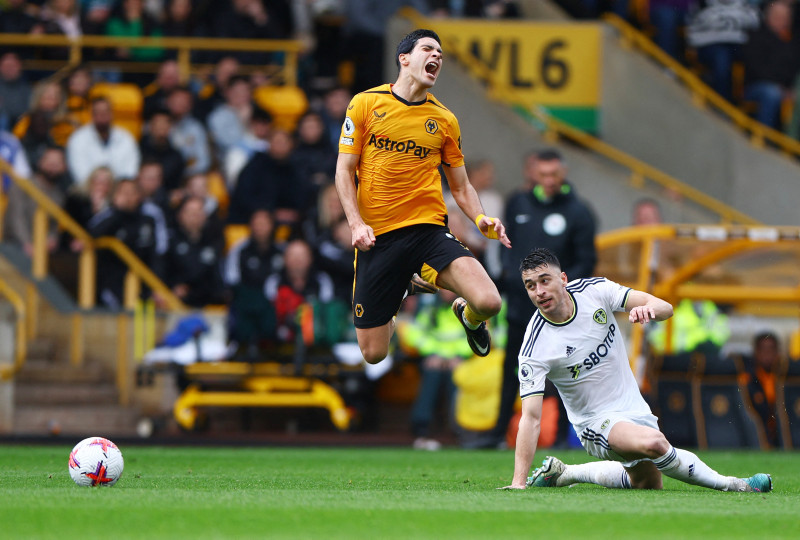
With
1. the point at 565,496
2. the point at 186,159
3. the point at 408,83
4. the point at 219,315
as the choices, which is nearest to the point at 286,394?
the point at 219,315

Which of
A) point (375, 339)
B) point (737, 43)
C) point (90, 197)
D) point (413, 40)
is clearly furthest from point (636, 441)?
point (737, 43)

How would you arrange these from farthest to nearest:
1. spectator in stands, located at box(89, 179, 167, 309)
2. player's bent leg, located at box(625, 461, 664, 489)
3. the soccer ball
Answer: spectator in stands, located at box(89, 179, 167, 309)
player's bent leg, located at box(625, 461, 664, 489)
the soccer ball

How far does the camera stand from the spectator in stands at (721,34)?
20.9m

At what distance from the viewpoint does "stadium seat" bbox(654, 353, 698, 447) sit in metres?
13.9

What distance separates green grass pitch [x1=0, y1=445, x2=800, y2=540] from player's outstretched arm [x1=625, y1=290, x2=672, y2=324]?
93 centimetres

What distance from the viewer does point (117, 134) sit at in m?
17.0

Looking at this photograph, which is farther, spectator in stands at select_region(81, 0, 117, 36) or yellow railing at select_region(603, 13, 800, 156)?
yellow railing at select_region(603, 13, 800, 156)

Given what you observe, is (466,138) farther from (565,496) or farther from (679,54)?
(565,496)

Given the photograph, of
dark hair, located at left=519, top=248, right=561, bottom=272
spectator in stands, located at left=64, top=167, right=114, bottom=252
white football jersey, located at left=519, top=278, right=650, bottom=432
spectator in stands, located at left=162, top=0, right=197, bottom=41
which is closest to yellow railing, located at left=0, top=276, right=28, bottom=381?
spectator in stands, located at left=64, top=167, right=114, bottom=252

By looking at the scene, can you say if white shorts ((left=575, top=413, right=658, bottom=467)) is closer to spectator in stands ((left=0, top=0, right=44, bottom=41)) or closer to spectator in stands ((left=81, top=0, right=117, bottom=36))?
spectator in stands ((left=81, top=0, right=117, bottom=36))

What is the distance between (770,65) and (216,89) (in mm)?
8501

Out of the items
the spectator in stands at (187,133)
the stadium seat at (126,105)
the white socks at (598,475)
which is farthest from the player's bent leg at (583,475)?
the stadium seat at (126,105)

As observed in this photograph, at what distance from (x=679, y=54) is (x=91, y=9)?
29.6 ft

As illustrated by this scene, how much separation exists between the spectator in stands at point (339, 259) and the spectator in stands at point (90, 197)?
8.70 feet
